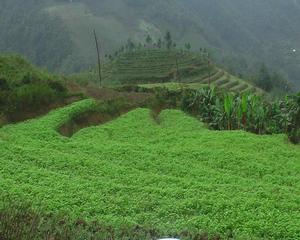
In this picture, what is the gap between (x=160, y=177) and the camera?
33.8 ft

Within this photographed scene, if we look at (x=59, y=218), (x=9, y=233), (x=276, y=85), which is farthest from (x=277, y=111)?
(x=276, y=85)

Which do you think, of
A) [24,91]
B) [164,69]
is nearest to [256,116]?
[24,91]

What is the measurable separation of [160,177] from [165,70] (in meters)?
64.1

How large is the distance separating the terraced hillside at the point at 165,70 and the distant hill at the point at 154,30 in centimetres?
2796

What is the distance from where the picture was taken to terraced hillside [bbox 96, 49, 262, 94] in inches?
2761

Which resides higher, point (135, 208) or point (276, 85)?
point (135, 208)

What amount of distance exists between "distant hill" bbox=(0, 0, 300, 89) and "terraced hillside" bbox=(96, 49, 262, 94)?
28.0 meters

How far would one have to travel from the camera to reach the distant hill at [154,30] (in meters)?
114

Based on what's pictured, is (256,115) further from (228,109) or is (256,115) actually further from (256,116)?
(228,109)

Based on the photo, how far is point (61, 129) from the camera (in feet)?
54.4

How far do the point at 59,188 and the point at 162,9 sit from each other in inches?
6186

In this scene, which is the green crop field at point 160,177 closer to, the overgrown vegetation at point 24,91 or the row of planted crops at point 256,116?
the overgrown vegetation at point 24,91

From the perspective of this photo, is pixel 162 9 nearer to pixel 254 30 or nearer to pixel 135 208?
pixel 254 30

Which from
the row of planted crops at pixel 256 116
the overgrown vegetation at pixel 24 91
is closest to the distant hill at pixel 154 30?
the overgrown vegetation at pixel 24 91
